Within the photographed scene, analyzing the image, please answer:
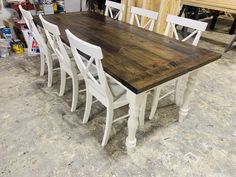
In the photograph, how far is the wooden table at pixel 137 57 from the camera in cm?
126

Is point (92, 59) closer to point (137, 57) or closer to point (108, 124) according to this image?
point (137, 57)

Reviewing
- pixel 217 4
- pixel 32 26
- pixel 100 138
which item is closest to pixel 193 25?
pixel 100 138

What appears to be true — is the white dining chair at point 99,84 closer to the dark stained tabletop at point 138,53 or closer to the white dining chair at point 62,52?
the dark stained tabletop at point 138,53

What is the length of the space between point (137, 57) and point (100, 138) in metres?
0.80

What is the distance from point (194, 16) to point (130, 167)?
12.1 feet

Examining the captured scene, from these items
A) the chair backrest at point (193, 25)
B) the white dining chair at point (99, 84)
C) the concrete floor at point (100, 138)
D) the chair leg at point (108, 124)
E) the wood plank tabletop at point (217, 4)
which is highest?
the wood plank tabletop at point (217, 4)

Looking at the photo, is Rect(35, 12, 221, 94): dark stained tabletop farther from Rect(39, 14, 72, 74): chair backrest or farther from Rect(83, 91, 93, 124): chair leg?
Rect(83, 91, 93, 124): chair leg

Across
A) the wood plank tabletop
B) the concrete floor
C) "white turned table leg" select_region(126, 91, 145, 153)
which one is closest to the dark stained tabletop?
"white turned table leg" select_region(126, 91, 145, 153)

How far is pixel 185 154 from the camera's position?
170cm

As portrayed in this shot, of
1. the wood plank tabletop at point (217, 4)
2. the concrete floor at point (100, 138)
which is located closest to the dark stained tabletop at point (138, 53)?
the concrete floor at point (100, 138)

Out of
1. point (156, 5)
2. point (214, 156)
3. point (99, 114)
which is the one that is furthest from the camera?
point (156, 5)

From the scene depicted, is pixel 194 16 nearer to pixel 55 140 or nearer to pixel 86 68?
pixel 86 68

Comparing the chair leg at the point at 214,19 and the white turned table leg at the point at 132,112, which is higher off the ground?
the chair leg at the point at 214,19

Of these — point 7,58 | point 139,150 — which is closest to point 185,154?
point 139,150
